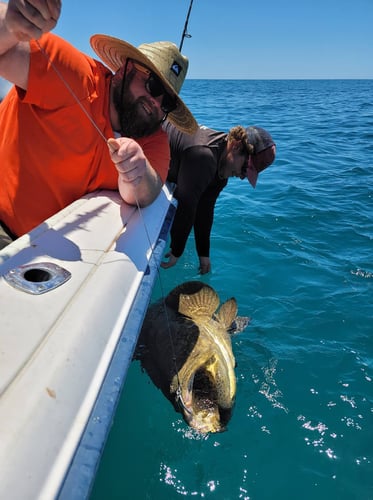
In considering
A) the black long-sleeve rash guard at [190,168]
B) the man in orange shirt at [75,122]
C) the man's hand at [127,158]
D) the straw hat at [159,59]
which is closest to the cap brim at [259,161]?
the black long-sleeve rash guard at [190,168]

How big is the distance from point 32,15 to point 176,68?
1.30 metres

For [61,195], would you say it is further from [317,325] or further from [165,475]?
[317,325]

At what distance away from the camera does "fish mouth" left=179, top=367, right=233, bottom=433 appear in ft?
6.28

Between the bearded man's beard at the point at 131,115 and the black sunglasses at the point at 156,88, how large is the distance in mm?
74

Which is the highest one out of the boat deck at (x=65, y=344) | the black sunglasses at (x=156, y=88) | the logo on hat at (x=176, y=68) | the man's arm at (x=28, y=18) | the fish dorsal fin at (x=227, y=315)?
the man's arm at (x=28, y=18)

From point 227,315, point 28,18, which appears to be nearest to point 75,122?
point 28,18

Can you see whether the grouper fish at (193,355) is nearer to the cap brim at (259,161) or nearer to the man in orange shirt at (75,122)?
the man in orange shirt at (75,122)

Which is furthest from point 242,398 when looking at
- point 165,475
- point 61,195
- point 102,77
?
point 102,77

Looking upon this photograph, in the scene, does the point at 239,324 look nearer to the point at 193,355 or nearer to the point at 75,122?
the point at 193,355

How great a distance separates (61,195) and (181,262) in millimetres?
2322

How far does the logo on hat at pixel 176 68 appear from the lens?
258cm

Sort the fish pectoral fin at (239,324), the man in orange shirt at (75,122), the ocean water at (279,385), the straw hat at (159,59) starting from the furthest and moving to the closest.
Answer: the fish pectoral fin at (239,324) < the straw hat at (159,59) < the ocean water at (279,385) < the man in orange shirt at (75,122)

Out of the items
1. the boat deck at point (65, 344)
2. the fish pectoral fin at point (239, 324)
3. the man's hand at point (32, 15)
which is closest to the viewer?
the boat deck at point (65, 344)

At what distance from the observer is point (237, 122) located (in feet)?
48.0
